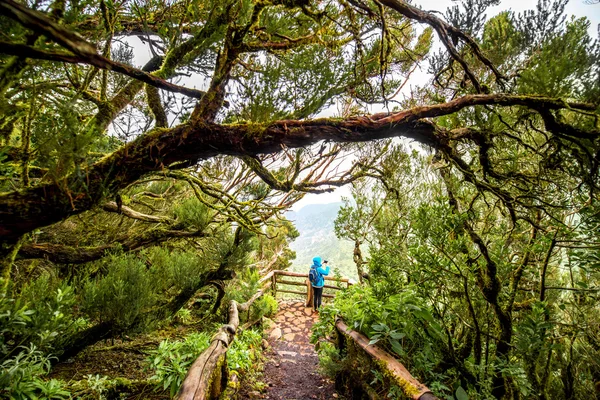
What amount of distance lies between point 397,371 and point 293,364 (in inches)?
123

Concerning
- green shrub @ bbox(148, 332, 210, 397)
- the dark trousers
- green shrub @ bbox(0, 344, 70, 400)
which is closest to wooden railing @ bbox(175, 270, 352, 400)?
green shrub @ bbox(148, 332, 210, 397)

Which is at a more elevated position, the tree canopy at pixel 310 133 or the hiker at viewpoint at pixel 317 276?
the tree canopy at pixel 310 133

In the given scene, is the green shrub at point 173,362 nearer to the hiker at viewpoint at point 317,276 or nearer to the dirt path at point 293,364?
the dirt path at point 293,364

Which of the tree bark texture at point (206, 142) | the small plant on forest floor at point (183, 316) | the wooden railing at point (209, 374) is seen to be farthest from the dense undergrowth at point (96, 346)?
the small plant on forest floor at point (183, 316)

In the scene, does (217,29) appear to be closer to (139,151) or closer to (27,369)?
(139,151)

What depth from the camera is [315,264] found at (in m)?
7.80

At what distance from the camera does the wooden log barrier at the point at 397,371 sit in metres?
2.07

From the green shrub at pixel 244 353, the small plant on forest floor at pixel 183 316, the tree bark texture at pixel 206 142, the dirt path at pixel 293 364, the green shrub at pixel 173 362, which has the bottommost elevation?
the dirt path at pixel 293 364

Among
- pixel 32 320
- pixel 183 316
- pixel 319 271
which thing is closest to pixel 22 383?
pixel 32 320

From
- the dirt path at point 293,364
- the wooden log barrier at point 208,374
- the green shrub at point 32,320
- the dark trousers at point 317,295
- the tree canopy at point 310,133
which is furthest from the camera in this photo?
the dark trousers at point 317,295

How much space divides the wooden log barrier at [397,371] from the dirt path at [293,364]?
114 centimetres

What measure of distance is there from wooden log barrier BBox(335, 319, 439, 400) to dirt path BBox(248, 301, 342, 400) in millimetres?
1141

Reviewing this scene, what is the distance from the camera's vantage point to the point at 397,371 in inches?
94.3

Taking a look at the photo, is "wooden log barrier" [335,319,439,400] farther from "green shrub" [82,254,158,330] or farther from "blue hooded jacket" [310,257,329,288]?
"blue hooded jacket" [310,257,329,288]
